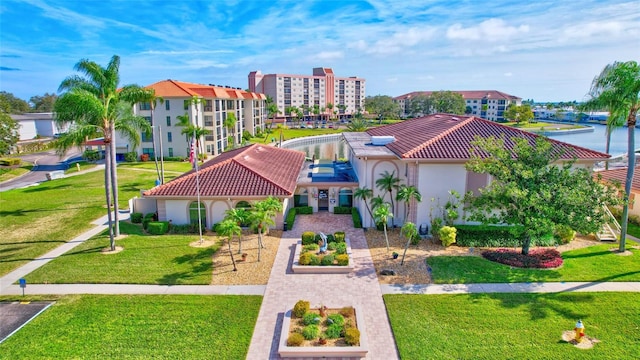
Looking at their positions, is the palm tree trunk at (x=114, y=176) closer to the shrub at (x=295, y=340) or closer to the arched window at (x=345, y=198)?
the arched window at (x=345, y=198)

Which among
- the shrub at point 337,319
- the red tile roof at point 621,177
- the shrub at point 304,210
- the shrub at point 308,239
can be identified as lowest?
the shrub at point 337,319

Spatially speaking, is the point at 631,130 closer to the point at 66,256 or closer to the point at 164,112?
the point at 66,256

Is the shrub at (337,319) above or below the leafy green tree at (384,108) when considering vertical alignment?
below

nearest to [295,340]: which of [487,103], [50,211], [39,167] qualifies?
[50,211]

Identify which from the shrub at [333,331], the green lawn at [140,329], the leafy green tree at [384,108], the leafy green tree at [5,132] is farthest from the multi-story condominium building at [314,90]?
the shrub at [333,331]

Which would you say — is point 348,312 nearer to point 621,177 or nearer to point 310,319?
point 310,319

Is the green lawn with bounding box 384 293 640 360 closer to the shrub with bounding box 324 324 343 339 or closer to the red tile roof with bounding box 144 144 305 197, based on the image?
the shrub with bounding box 324 324 343 339

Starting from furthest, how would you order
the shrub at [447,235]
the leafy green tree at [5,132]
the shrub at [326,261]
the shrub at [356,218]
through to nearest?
1. the leafy green tree at [5,132]
2. the shrub at [356,218]
3. the shrub at [447,235]
4. the shrub at [326,261]
